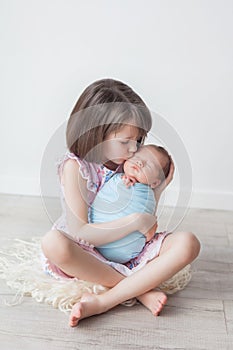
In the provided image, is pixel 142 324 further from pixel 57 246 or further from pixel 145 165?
pixel 145 165

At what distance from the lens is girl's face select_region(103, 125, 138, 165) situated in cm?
129

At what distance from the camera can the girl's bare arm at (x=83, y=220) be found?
52.2 inches

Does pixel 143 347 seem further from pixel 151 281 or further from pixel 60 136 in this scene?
pixel 60 136

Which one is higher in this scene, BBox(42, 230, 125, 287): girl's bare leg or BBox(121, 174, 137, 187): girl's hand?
BBox(121, 174, 137, 187): girl's hand

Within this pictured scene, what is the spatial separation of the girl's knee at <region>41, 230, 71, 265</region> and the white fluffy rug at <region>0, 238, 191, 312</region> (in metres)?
0.10

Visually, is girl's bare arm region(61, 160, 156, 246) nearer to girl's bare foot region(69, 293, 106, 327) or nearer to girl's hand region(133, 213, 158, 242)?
girl's hand region(133, 213, 158, 242)

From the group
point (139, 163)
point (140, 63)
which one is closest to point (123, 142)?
point (139, 163)

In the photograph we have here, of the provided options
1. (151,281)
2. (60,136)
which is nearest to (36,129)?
(60,136)

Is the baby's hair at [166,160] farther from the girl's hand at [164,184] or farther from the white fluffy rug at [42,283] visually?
the white fluffy rug at [42,283]

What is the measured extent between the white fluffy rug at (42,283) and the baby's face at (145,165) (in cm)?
30

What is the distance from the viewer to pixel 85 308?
4.11 ft

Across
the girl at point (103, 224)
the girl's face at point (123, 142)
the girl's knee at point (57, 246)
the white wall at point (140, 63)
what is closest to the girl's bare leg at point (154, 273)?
Result: the girl at point (103, 224)

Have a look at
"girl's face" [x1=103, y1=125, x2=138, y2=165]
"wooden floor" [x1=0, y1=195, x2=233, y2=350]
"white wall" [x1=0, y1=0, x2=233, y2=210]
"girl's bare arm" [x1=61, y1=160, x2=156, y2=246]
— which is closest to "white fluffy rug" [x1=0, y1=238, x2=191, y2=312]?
"wooden floor" [x1=0, y1=195, x2=233, y2=350]

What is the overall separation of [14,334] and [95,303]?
203mm
